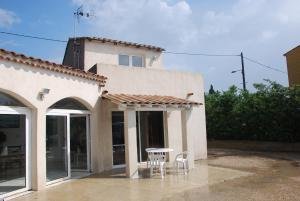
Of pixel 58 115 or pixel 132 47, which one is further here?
pixel 132 47

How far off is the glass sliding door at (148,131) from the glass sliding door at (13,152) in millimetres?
7577

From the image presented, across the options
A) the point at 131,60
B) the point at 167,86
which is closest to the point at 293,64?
the point at 131,60

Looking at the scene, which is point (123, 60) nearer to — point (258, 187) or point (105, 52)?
point (105, 52)

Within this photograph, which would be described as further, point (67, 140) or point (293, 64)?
point (293, 64)

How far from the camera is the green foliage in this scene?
940 inches

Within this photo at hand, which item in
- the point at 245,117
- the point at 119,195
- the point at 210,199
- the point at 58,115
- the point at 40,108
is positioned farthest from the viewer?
the point at 245,117

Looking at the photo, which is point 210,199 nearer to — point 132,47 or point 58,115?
point 58,115

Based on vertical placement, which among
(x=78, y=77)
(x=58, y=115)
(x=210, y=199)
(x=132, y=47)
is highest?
(x=132, y=47)

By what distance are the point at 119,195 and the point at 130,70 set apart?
8504 millimetres

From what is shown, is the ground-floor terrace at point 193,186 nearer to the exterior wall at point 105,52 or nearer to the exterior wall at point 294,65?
the exterior wall at point 105,52

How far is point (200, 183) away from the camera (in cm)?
1291

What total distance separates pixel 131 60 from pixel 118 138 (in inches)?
314

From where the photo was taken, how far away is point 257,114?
25875 mm

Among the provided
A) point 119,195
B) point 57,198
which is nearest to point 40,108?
point 57,198
